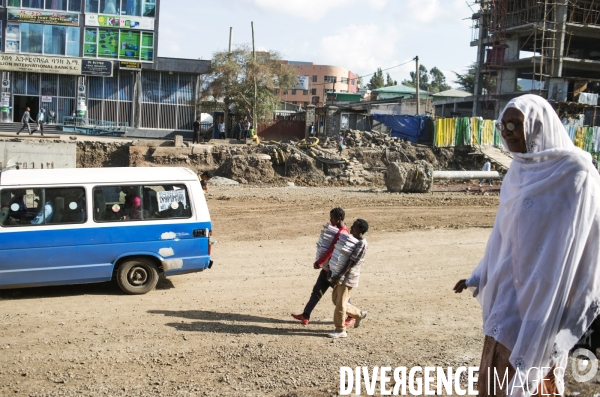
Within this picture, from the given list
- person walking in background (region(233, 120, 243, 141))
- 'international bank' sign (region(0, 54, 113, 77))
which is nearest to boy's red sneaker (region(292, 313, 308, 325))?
person walking in background (region(233, 120, 243, 141))

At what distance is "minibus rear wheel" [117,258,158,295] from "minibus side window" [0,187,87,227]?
0.97 meters

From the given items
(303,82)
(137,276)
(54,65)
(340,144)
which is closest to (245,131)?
(340,144)

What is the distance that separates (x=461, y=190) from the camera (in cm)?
2544

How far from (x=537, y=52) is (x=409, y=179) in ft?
114

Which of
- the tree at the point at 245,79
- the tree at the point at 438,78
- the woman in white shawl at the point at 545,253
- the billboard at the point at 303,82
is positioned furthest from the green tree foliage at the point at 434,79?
the woman in white shawl at the point at 545,253

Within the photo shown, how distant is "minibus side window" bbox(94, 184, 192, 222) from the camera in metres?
8.79

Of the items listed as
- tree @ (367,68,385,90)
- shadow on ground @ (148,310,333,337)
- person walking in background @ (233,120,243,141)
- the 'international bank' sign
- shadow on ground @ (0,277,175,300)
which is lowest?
shadow on ground @ (0,277,175,300)

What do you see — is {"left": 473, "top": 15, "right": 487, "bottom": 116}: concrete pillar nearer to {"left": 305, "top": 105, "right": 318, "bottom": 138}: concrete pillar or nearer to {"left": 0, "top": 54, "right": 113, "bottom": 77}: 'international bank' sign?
{"left": 305, "top": 105, "right": 318, "bottom": 138}: concrete pillar

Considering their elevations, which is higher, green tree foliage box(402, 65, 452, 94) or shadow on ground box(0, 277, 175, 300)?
green tree foliage box(402, 65, 452, 94)

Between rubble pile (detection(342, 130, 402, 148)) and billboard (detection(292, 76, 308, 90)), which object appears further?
billboard (detection(292, 76, 308, 90))

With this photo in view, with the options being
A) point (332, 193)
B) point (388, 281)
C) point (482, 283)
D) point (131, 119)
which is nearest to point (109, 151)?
point (131, 119)

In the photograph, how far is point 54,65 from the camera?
36094 millimetres

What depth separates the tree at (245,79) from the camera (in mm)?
38656

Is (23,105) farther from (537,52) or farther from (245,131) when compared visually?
(537,52)
